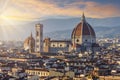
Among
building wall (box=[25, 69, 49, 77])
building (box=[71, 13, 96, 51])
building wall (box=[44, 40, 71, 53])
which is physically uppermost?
building (box=[71, 13, 96, 51])

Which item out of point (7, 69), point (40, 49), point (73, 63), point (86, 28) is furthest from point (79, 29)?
point (7, 69)

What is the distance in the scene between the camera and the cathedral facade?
82.9 meters

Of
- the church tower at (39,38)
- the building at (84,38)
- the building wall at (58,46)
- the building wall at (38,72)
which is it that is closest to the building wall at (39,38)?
the church tower at (39,38)

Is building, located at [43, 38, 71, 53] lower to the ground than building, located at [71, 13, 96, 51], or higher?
lower

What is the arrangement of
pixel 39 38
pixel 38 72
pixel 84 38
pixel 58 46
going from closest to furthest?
pixel 38 72 < pixel 39 38 < pixel 58 46 < pixel 84 38

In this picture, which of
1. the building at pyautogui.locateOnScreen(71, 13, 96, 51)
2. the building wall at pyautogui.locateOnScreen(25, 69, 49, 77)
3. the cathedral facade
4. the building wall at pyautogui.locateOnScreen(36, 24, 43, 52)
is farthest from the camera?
the building at pyautogui.locateOnScreen(71, 13, 96, 51)

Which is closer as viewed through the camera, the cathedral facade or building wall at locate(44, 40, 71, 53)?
the cathedral facade

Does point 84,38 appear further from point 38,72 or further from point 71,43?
point 38,72

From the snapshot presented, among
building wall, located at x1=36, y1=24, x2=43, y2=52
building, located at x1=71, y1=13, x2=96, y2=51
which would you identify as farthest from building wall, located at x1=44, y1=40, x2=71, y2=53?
building, located at x1=71, y1=13, x2=96, y2=51

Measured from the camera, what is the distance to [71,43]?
84.9 metres

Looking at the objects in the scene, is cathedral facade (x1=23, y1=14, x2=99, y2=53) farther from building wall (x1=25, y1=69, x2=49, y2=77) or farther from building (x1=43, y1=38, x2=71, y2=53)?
building wall (x1=25, y1=69, x2=49, y2=77)

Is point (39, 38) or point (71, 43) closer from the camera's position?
point (39, 38)

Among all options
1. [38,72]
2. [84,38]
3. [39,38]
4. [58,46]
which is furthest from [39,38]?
[38,72]

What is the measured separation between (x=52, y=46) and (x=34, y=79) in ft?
164
